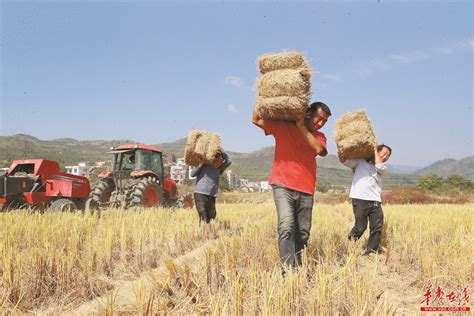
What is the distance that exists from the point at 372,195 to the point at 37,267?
3647mm

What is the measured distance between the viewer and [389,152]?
4.52 m

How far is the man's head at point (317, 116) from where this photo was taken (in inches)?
141

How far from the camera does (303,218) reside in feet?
11.6

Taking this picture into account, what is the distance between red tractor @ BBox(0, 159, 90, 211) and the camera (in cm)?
780

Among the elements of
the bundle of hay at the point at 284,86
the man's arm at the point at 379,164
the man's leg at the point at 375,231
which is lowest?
the man's leg at the point at 375,231

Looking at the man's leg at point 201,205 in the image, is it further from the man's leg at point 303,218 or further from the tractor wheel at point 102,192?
the tractor wheel at point 102,192

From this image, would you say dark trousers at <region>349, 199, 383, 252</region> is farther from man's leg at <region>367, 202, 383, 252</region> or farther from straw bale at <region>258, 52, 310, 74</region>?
straw bale at <region>258, 52, 310, 74</region>

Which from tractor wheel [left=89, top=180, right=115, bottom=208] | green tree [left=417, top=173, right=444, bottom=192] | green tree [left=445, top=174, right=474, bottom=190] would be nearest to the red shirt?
tractor wheel [left=89, top=180, right=115, bottom=208]

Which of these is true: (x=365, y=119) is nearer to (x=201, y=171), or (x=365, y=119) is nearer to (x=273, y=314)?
(x=201, y=171)

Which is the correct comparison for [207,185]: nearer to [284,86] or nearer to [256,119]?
[256,119]

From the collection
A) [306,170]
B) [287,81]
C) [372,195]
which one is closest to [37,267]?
[306,170]

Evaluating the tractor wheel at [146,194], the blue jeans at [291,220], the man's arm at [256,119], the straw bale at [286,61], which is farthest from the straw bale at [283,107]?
the tractor wheel at [146,194]

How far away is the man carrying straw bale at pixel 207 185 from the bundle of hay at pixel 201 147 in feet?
0.34

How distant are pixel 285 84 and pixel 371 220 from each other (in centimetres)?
215
